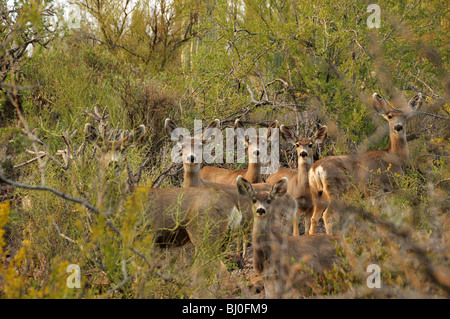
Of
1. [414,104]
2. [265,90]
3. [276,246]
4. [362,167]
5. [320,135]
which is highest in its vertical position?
[265,90]

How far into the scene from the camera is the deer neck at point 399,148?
8500 millimetres

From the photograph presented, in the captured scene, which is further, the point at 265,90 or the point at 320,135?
the point at 265,90

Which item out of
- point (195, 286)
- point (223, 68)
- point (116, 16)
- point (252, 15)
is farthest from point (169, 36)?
point (195, 286)

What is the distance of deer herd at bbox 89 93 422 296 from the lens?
215 inches

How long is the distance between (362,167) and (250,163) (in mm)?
2200

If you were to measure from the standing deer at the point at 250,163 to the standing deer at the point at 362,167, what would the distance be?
1217 mm

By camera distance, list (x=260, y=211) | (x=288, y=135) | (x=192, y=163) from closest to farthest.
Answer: (x=260, y=211) → (x=192, y=163) → (x=288, y=135)

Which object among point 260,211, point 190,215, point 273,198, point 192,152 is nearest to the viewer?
point 260,211

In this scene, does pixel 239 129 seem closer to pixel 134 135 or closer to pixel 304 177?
pixel 304 177

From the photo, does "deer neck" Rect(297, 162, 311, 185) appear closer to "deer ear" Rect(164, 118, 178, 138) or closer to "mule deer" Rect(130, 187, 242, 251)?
"deer ear" Rect(164, 118, 178, 138)

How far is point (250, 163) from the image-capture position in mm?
9555

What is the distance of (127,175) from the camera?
568cm

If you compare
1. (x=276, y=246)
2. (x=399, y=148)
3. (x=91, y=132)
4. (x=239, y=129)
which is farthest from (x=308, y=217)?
(x=91, y=132)

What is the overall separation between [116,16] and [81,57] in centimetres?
348
